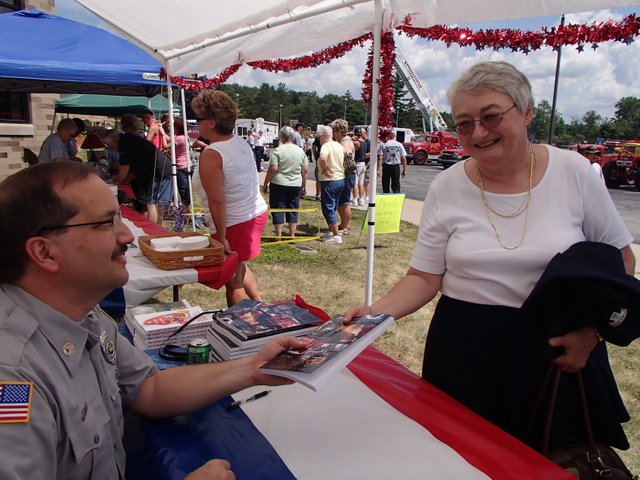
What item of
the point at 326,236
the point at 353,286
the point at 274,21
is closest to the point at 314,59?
the point at 274,21


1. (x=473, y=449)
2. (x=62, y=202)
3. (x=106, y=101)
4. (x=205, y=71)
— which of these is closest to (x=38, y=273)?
(x=62, y=202)

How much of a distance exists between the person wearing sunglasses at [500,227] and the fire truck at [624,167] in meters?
18.7

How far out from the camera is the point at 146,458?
4.26ft

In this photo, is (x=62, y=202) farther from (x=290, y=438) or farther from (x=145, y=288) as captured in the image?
(x=145, y=288)

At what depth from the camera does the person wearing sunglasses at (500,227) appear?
4.81 ft

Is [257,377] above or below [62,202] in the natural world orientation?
below

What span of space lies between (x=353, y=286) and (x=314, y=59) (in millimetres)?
2572

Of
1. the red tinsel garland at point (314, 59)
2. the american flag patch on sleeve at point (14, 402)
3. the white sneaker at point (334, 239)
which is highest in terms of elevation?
the red tinsel garland at point (314, 59)

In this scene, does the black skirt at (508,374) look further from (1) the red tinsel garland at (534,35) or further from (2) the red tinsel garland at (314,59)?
(2) the red tinsel garland at (314,59)

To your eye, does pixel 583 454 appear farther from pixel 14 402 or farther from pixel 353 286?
pixel 353 286

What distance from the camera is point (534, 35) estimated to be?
318 cm

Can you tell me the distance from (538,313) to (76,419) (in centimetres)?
123

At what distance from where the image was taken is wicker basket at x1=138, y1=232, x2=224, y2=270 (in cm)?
298

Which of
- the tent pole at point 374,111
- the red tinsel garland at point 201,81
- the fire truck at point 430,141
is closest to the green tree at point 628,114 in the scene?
the fire truck at point 430,141
